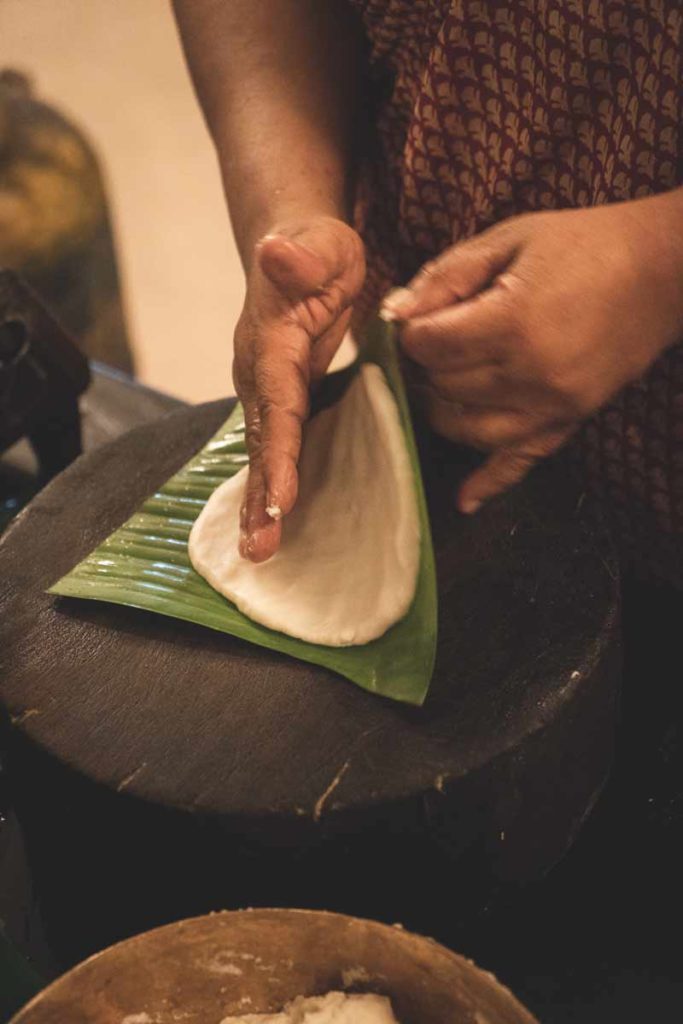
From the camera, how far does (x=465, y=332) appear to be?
0.99 metres

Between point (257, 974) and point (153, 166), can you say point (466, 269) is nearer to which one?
point (257, 974)

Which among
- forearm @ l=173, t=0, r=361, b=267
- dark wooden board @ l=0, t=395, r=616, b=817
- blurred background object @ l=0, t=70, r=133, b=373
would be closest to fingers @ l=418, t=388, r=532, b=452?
dark wooden board @ l=0, t=395, r=616, b=817

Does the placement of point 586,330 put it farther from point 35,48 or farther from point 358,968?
point 35,48

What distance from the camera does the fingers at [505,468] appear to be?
3.69 feet

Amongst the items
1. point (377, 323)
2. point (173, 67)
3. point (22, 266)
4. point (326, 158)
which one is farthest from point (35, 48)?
point (377, 323)

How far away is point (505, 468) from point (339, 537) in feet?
0.82

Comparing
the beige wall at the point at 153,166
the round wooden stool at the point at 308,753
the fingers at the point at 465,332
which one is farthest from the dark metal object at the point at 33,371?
the fingers at the point at 465,332

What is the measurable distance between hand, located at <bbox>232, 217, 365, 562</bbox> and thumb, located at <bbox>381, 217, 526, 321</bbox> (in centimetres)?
20

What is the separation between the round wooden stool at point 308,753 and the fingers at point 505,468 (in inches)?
2.1

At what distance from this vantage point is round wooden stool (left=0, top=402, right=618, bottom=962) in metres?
0.94

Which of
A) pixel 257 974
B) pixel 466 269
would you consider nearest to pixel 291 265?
pixel 466 269

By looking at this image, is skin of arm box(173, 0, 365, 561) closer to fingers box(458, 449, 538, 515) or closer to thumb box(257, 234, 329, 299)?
thumb box(257, 234, 329, 299)

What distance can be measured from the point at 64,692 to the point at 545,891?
716 millimetres

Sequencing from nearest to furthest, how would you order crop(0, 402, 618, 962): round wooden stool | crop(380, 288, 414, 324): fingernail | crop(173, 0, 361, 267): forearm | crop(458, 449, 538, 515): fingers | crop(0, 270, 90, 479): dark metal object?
1. crop(0, 402, 618, 962): round wooden stool
2. crop(380, 288, 414, 324): fingernail
3. crop(458, 449, 538, 515): fingers
4. crop(173, 0, 361, 267): forearm
5. crop(0, 270, 90, 479): dark metal object
